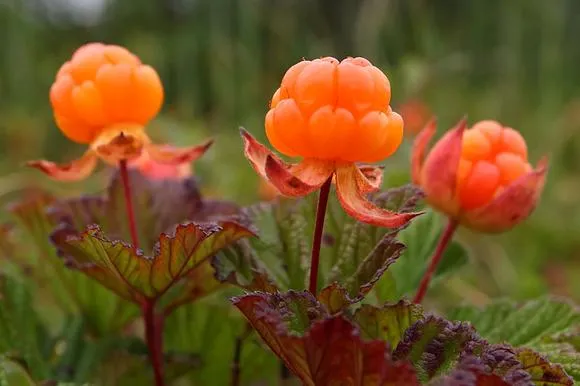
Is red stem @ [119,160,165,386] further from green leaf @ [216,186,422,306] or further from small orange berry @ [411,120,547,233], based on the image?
small orange berry @ [411,120,547,233]

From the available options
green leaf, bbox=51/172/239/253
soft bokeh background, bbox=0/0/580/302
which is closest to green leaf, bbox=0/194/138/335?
green leaf, bbox=51/172/239/253

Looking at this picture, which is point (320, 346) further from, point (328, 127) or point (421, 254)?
point (421, 254)

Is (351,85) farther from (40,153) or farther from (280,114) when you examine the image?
(40,153)

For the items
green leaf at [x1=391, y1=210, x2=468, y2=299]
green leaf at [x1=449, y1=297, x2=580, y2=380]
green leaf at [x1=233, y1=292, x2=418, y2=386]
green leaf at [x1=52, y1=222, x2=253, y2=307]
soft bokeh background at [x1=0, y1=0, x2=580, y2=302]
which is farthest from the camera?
soft bokeh background at [x1=0, y1=0, x2=580, y2=302]

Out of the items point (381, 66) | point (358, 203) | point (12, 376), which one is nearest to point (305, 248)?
point (358, 203)

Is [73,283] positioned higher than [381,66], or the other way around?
[381,66]

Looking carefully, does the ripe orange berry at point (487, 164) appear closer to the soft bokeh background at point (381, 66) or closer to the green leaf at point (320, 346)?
the green leaf at point (320, 346)
